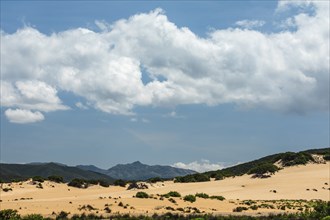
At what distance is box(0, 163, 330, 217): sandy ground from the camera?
1650 inches

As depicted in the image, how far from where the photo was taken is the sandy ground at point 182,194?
41906mm

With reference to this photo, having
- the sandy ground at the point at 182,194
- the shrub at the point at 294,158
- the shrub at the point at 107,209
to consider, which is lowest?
the shrub at the point at 107,209

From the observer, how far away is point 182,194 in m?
63.9

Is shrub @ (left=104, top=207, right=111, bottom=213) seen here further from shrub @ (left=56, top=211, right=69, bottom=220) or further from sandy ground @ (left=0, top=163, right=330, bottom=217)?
shrub @ (left=56, top=211, right=69, bottom=220)

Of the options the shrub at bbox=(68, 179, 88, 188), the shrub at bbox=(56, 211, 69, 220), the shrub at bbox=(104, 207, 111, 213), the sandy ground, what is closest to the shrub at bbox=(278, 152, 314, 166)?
the sandy ground

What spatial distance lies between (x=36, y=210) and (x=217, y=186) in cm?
4149

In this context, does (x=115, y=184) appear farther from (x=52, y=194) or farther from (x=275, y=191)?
(x=275, y=191)

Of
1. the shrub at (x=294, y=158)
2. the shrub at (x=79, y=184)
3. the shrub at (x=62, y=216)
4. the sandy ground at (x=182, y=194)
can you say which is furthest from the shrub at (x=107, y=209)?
the shrub at (x=294, y=158)

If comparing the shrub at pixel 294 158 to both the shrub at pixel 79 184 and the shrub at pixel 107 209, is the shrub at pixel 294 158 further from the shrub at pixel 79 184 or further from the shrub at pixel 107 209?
the shrub at pixel 107 209

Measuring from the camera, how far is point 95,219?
32.4 m

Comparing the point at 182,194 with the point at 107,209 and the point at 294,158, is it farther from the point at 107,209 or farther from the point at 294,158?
the point at 294,158

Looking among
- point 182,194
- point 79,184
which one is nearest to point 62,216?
→ point 182,194

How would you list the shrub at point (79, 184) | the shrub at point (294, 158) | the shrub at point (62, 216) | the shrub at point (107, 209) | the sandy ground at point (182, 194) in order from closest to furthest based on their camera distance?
the shrub at point (62, 216) → the shrub at point (107, 209) → the sandy ground at point (182, 194) → the shrub at point (79, 184) → the shrub at point (294, 158)

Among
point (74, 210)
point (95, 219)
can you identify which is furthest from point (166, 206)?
point (95, 219)
